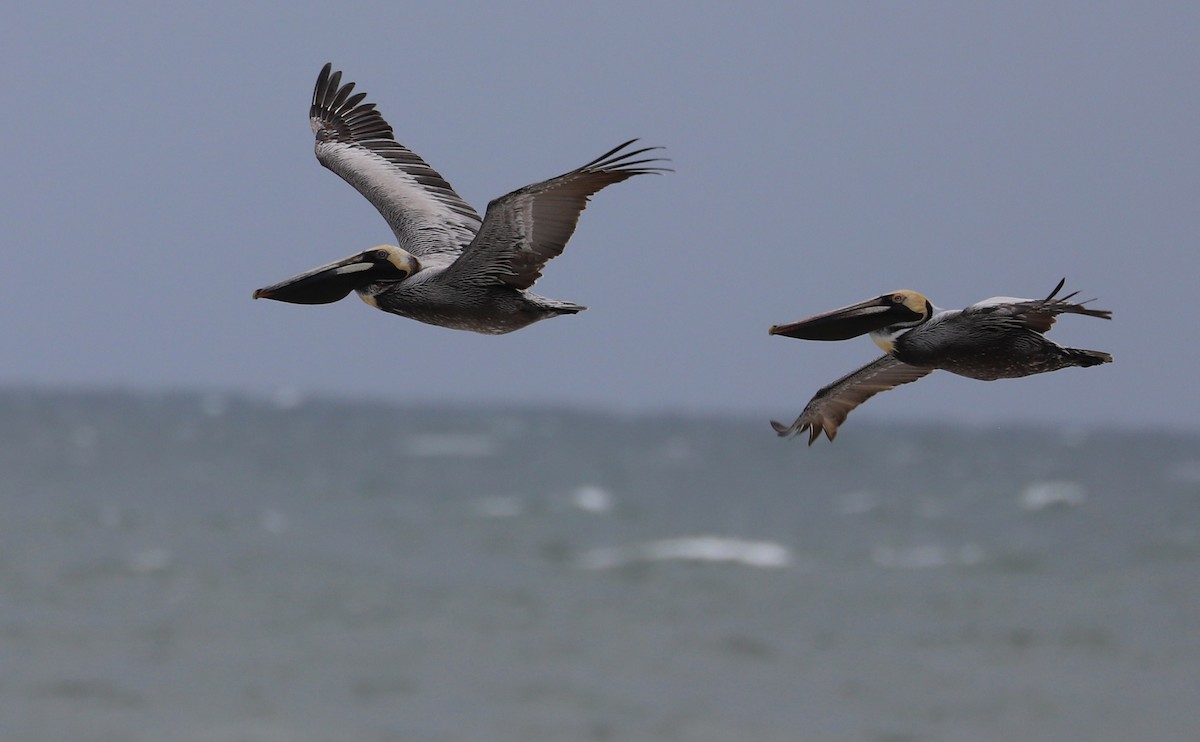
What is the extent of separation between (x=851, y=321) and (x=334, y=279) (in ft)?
4.66

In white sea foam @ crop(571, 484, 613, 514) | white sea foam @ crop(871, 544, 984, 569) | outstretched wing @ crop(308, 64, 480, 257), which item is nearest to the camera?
outstretched wing @ crop(308, 64, 480, 257)

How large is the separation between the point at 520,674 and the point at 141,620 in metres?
10.8

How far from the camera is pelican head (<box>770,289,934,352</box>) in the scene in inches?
148

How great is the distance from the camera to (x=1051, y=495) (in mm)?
75250

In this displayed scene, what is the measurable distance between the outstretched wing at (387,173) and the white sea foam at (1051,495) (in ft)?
211

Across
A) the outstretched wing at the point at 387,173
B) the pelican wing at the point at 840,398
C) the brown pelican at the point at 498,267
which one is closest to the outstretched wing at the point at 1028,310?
the pelican wing at the point at 840,398

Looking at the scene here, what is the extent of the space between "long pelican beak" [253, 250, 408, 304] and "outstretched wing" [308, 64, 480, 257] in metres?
1.14

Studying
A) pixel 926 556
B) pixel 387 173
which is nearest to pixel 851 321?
pixel 387 173

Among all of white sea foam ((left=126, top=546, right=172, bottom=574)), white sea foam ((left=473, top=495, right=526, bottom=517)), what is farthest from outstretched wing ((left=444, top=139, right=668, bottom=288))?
white sea foam ((left=473, top=495, right=526, bottom=517))

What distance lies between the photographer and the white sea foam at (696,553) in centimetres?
5031

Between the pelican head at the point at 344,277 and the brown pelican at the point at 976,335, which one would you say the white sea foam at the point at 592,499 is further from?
the brown pelican at the point at 976,335

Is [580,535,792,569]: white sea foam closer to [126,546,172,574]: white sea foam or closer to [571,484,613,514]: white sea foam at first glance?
[571,484,613,514]: white sea foam

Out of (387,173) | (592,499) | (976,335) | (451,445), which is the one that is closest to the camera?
(976,335)

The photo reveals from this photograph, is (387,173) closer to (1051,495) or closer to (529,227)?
(529,227)
